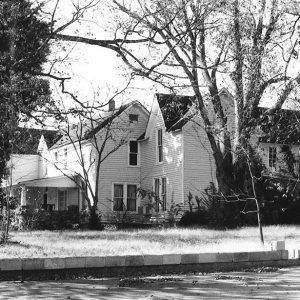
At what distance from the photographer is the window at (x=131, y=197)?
3391cm

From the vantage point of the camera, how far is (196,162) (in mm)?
31297

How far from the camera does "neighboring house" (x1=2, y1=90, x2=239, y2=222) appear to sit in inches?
1218

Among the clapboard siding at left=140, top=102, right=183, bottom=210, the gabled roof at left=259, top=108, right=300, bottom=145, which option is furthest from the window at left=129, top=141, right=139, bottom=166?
the gabled roof at left=259, top=108, right=300, bottom=145

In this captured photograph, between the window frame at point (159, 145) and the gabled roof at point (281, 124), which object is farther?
the window frame at point (159, 145)

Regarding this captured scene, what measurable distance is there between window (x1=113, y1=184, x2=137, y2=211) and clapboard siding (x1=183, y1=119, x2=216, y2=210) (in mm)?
4557

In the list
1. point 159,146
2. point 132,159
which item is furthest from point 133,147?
point 159,146

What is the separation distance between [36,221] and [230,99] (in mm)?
12243

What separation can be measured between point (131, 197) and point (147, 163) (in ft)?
7.44

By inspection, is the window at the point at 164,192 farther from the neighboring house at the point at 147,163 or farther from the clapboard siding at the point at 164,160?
the clapboard siding at the point at 164,160

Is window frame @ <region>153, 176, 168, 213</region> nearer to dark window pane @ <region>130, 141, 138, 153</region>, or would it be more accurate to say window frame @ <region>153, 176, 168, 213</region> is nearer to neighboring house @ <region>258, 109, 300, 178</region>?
dark window pane @ <region>130, 141, 138, 153</region>

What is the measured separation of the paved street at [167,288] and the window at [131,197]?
2342 cm

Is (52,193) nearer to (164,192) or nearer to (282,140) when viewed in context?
(164,192)

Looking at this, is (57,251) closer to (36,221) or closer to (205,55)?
(36,221)

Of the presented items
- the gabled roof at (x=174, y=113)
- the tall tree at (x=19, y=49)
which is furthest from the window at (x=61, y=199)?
the tall tree at (x=19, y=49)
